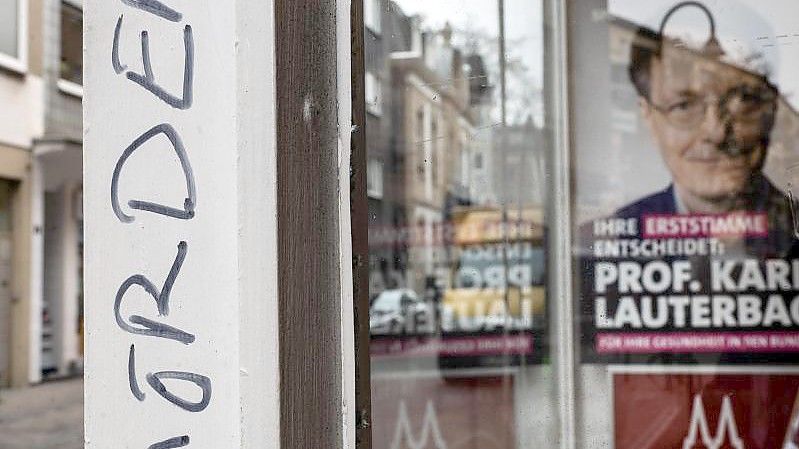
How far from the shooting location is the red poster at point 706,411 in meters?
2.16

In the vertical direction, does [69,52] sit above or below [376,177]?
above

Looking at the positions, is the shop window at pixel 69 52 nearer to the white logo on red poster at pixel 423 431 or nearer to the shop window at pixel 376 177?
the white logo on red poster at pixel 423 431

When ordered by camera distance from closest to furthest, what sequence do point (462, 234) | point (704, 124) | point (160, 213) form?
point (160, 213) → point (704, 124) → point (462, 234)

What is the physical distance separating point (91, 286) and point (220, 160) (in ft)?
0.89

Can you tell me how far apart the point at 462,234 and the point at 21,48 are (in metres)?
7.39

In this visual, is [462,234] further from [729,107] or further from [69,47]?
[69,47]

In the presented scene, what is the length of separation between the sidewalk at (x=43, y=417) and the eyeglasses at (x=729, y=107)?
16.8ft

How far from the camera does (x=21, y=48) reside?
29.0ft

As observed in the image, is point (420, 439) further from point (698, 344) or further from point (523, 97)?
point (523, 97)

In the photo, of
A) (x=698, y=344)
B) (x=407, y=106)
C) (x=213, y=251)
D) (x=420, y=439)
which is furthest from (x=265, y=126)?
(x=420, y=439)

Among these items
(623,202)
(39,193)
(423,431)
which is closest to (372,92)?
(623,202)

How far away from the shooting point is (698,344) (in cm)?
221

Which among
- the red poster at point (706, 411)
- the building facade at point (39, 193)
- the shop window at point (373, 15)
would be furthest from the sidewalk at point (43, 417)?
the shop window at point (373, 15)

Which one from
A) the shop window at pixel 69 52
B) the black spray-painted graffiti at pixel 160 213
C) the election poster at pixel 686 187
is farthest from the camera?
the shop window at pixel 69 52
